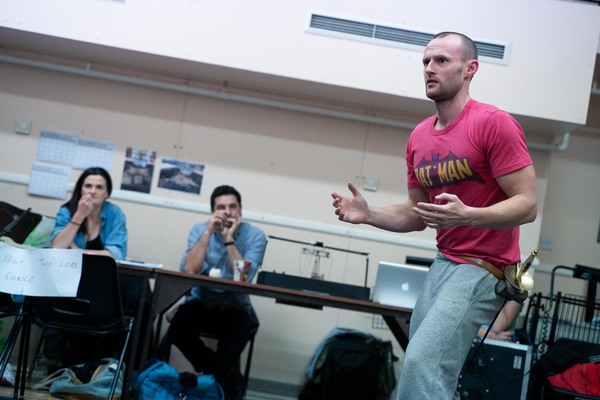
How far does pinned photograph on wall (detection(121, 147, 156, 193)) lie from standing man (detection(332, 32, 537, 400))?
2.76 meters

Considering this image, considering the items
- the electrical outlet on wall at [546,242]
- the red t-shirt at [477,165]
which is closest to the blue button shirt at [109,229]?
the red t-shirt at [477,165]

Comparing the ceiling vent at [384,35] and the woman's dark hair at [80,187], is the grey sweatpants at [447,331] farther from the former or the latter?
the woman's dark hair at [80,187]

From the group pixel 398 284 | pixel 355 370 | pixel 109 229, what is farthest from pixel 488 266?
pixel 109 229

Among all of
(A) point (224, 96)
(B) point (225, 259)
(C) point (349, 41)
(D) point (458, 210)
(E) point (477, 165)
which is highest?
(C) point (349, 41)

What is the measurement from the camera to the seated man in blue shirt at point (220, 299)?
4.00 m

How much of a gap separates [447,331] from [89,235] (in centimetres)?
282

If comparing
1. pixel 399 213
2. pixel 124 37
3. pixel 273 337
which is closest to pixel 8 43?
pixel 124 37

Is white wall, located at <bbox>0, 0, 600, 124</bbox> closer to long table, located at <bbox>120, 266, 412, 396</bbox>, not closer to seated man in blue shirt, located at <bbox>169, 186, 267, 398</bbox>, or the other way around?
seated man in blue shirt, located at <bbox>169, 186, 267, 398</bbox>

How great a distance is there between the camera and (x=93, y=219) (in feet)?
14.0

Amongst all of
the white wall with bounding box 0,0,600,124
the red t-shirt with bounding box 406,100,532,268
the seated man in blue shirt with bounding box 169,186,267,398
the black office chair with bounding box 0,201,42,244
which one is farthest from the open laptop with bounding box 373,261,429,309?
the black office chair with bounding box 0,201,42,244

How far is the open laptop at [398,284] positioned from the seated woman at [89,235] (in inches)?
59.6

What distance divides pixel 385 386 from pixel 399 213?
2.27m

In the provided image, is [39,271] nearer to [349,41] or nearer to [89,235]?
[89,235]

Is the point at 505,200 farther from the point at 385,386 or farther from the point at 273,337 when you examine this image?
the point at 273,337
